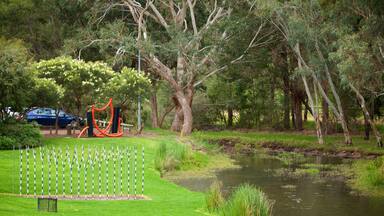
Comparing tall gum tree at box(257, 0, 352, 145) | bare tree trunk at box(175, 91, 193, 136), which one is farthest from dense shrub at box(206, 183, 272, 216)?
bare tree trunk at box(175, 91, 193, 136)

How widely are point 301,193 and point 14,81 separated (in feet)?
44.4

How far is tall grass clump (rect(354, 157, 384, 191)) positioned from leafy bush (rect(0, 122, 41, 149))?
13.8m

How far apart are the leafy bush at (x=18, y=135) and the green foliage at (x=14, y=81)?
85 centimetres

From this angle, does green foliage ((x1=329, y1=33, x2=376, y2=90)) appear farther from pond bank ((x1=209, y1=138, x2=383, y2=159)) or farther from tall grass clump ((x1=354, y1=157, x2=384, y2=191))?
pond bank ((x1=209, y1=138, x2=383, y2=159))

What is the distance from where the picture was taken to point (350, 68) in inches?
1417

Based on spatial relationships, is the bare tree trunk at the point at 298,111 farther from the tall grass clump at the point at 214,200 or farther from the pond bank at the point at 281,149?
the tall grass clump at the point at 214,200

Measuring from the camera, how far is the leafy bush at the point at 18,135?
32750 mm

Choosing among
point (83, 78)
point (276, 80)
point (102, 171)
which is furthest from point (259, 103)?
point (102, 171)

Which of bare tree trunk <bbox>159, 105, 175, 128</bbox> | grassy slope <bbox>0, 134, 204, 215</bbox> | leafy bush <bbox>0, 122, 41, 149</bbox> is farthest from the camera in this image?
bare tree trunk <bbox>159, 105, 175, 128</bbox>

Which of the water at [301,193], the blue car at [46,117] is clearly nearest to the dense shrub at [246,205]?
the water at [301,193]

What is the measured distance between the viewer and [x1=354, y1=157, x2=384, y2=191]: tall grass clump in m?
29.2

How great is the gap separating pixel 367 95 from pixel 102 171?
23.2m

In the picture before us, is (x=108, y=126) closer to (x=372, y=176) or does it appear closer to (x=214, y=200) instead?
(x=372, y=176)

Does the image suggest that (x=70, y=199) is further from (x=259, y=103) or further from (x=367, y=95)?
(x=259, y=103)
